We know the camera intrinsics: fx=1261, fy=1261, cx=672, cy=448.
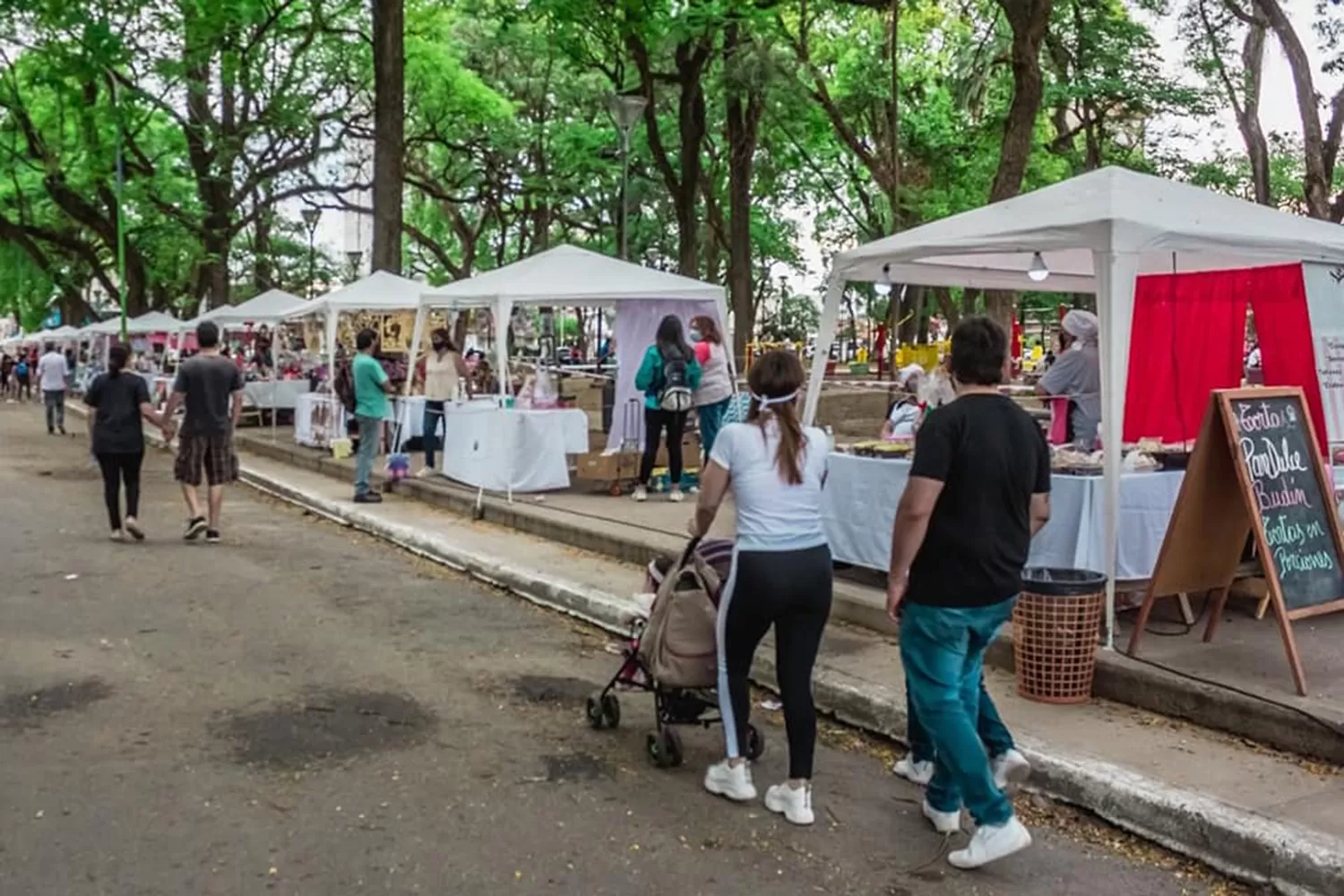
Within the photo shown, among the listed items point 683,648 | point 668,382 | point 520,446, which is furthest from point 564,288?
point 683,648

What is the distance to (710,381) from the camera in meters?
12.1

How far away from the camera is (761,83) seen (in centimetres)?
2173

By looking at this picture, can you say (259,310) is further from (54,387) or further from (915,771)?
(915,771)

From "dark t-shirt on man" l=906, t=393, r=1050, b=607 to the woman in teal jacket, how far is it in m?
7.57

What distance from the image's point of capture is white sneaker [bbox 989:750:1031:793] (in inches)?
184

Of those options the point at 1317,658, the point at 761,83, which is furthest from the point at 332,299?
the point at 1317,658

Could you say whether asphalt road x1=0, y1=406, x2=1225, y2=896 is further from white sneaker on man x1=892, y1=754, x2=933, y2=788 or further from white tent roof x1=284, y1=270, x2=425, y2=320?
white tent roof x1=284, y1=270, x2=425, y2=320

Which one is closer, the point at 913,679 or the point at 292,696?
the point at 913,679

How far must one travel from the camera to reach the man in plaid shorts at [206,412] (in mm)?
10562

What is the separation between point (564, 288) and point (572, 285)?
13 centimetres

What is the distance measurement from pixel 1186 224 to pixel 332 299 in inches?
559

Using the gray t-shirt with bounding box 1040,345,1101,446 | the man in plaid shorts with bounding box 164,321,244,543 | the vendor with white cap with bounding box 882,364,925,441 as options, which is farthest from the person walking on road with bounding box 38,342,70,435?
the gray t-shirt with bounding box 1040,345,1101,446

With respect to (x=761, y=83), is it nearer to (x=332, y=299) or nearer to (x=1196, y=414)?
(x=332, y=299)

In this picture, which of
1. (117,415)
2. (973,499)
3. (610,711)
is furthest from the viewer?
(117,415)
